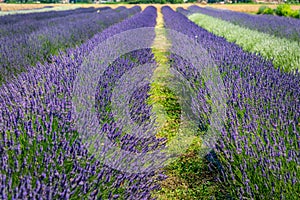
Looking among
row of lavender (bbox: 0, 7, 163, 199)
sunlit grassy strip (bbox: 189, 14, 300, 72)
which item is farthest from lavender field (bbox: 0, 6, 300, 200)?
sunlit grassy strip (bbox: 189, 14, 300, 72)

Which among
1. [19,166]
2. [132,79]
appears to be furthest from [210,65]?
[19,166]

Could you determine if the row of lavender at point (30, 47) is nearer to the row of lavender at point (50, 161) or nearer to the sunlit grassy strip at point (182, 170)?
the sunlit grassy strip at point (182, 170)

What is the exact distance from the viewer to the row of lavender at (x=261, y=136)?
1832 mm

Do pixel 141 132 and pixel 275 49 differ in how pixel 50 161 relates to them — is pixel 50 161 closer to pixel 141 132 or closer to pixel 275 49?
pixel 141 132

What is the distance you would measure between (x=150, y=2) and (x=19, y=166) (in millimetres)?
39684

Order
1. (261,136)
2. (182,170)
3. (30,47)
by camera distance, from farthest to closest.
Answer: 1. (30,47)
2. (182,170)
3. (261,136)

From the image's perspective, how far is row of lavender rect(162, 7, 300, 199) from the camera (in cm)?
183

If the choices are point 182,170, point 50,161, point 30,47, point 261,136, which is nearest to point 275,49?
point 182,170

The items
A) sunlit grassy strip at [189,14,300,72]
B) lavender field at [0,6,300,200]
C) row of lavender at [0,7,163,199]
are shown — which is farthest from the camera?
sunlit grassy strip at [189,14,300,72]

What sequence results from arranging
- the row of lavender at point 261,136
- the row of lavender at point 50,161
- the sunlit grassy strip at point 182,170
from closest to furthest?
the row of lavender at point 50,161 → the row of lavender at point 261,136 → the sunlit grassy strip at point 182,170

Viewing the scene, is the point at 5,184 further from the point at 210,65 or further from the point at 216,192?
the point at 210,65

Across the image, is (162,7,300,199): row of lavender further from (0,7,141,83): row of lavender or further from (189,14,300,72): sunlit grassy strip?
(0,7,141,83): row of lavender

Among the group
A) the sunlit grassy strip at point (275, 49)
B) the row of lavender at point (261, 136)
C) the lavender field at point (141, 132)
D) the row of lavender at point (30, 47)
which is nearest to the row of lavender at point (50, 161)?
the lavender field at point (141, 132)

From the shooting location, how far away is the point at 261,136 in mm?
2211
